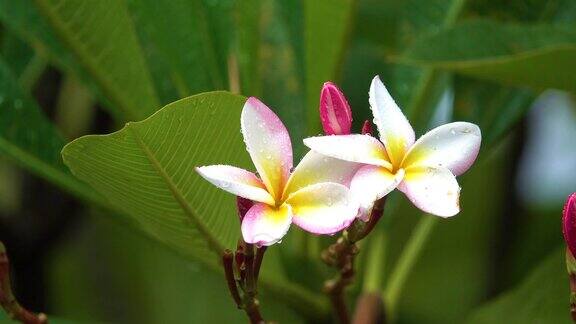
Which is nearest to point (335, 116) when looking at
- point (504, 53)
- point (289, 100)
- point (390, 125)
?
point (390, 125)

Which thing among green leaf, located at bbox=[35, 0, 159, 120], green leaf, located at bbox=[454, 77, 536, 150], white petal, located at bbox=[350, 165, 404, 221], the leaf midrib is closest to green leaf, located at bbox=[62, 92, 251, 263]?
the leaf midrib

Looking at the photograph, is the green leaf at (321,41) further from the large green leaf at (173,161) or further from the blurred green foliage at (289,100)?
the large green leaf at (173,161)

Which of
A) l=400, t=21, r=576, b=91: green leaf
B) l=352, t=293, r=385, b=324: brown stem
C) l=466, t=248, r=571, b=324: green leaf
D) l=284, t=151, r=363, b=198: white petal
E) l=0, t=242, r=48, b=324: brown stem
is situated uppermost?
→ l=400, t=21, r=576, b=91: green leaf

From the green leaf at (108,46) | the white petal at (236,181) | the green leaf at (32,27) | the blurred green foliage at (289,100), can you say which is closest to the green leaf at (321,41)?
the blurred green foliage at (289,100)

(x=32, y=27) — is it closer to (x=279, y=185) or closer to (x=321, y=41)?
(x=321, y=41)

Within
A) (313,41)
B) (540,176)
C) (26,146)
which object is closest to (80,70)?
(26,146)

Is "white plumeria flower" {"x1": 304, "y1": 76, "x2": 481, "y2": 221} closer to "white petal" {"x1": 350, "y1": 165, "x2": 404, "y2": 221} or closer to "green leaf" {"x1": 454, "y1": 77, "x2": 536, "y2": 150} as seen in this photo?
"white petal" {"x1": 350, "y1": 165, "x2": 404, "y2": 221}
